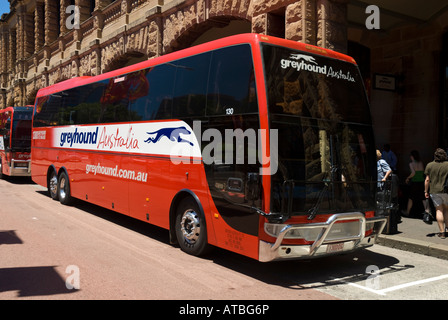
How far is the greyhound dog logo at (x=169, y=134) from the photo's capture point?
22.6 ft

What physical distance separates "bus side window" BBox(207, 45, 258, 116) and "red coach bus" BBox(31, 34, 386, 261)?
16mm

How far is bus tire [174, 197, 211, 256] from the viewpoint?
21.4 feet

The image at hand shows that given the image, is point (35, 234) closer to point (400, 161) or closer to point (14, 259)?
point (14, 259)

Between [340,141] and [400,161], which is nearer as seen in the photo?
[340,141]

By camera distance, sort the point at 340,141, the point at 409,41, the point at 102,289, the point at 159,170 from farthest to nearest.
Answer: the point at 409,41, the point at 159,170, the point at 340,141, the point at 102,289

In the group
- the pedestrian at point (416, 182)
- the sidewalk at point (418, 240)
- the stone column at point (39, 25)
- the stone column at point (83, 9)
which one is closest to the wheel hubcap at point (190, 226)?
the sidewalk at point (418, 240)

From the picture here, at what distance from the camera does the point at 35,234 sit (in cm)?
794

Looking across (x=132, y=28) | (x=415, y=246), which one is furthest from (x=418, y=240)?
(x=132, y=28)

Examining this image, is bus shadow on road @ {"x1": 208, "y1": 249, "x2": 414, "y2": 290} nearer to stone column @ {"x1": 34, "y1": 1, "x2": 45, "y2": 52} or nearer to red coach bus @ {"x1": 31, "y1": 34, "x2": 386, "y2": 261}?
red coach bus @ {"x1": 31, "y1": 34, "x2": 386, "y2": 261}

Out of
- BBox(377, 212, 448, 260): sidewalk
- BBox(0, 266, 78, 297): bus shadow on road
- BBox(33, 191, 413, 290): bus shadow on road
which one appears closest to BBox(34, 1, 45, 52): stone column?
BBox(33, 191, 413, 290): bus shadow on road

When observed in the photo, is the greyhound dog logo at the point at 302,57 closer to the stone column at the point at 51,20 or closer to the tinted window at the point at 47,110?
the tinted window at the point at 47,110

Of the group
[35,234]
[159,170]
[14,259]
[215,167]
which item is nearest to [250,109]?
[215,167]

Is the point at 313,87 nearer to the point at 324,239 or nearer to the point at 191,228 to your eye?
the point at 324,239

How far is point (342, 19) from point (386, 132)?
4.96 metres
